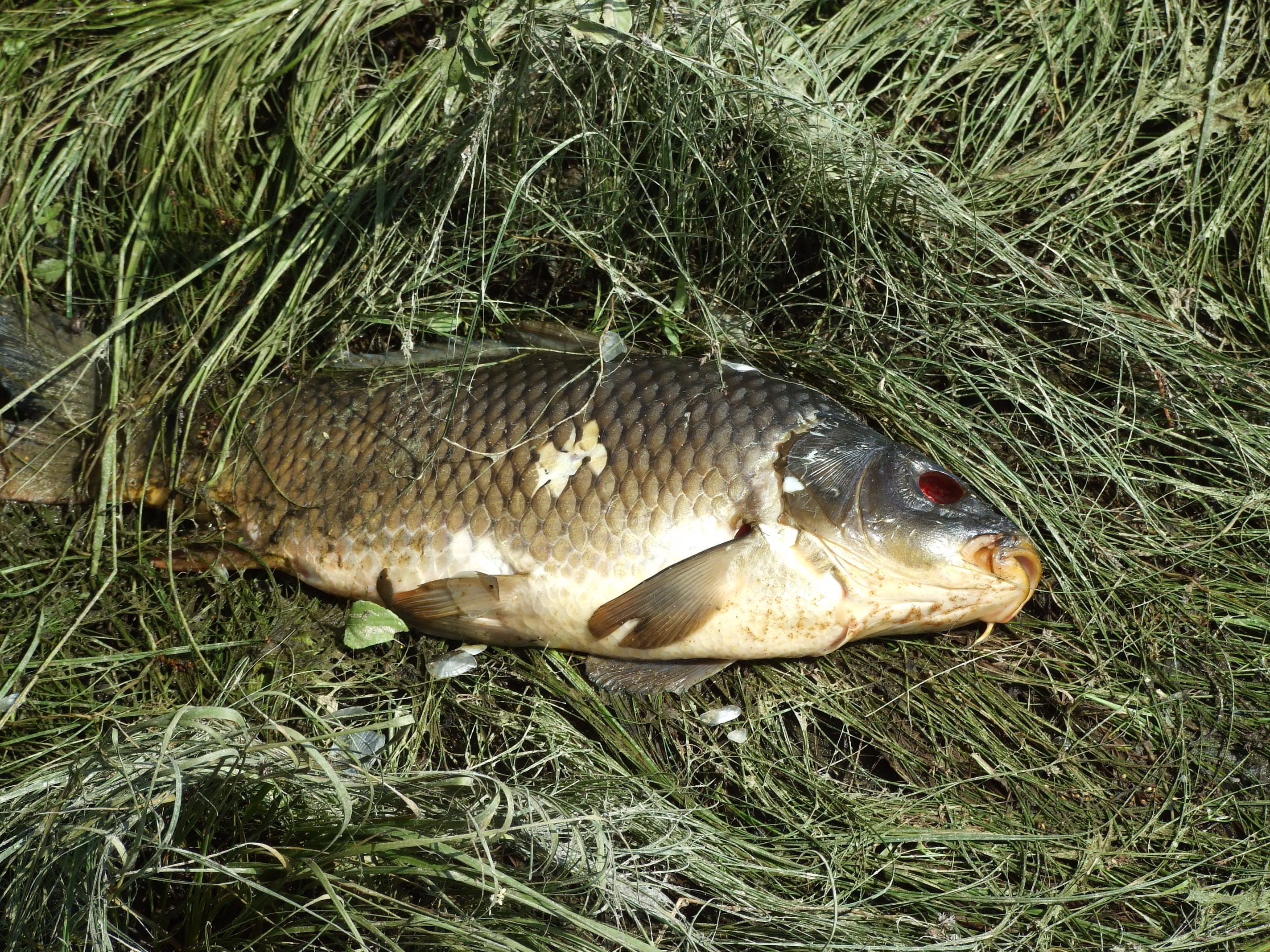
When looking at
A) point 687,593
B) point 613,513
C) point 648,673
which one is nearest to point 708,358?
point 613,513

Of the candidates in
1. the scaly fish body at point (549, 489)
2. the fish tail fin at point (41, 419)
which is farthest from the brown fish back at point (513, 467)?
the fish tail fin at point (41, 419)

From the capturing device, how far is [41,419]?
2557 mm

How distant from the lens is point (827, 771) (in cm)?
238

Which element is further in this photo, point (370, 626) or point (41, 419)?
point (41, 419)

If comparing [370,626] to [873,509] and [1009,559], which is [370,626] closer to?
[873,509]

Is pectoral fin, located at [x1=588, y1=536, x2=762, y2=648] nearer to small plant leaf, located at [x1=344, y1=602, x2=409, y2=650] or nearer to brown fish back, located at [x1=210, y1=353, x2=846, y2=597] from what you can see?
brown fish back, located at [x1=210, y1=353, x2=846, y2=597]

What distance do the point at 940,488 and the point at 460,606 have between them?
3.82ft

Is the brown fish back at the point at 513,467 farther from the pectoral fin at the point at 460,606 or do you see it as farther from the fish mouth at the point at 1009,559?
the fish mouth at the point at 1009,559

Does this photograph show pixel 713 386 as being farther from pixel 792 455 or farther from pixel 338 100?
pixel 338 100

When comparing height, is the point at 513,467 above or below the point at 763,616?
above

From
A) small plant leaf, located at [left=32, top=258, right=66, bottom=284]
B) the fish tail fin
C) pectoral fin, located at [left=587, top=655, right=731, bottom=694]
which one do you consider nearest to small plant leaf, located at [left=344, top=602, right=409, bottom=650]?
pectoral fin, located at [left=587, top=655, right=731, bottom=694]

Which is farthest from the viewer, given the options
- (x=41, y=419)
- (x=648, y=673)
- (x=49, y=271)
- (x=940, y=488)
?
(x=49, y=271)

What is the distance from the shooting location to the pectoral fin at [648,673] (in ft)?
7.66

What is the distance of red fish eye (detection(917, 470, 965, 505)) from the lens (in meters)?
2.22
